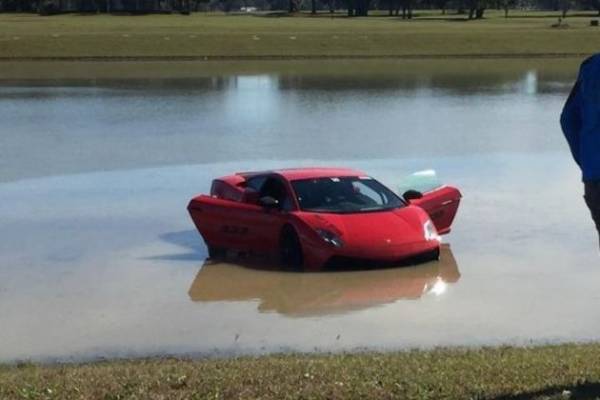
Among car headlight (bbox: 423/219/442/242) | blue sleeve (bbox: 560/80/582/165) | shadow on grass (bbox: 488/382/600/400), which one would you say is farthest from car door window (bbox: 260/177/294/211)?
shadow on grass (bbox: 488/382/600/400)

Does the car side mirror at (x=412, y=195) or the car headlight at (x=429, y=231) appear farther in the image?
the car side mirror at (x=412, y=195)

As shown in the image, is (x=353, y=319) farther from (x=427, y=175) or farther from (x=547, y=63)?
(x=547, y=63)

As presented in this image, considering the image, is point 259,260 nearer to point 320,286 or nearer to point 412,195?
point 320,286

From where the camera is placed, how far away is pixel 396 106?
33.9 m

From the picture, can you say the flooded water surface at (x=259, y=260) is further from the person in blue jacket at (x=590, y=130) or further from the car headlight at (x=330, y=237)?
the person in blue jacket at (x=590, y=130)

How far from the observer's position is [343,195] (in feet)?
46.6

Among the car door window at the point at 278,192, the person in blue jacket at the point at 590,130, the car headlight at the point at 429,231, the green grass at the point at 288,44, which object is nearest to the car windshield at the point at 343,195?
the car door window at the point at 278,192

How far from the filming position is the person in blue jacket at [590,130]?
261 inches

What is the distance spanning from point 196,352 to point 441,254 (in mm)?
4970

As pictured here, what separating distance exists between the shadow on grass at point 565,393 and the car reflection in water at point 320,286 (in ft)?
16.3

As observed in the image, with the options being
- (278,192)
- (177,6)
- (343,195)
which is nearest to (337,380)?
(343,195)

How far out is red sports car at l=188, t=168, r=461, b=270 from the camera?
13.2 meters

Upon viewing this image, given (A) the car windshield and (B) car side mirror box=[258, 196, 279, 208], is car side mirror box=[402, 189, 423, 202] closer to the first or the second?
(A) the car windshield

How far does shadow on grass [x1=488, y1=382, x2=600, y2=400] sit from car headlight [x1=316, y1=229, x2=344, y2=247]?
6553mm
